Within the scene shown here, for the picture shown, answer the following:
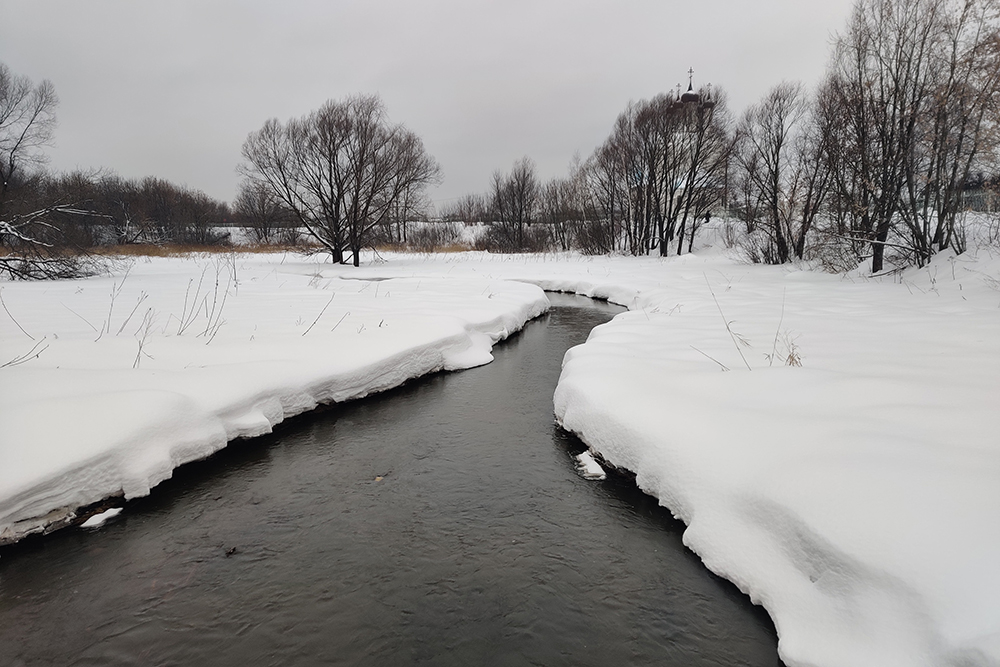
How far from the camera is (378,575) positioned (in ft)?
8.91

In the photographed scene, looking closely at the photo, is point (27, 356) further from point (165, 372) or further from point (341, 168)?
point (341, 168)

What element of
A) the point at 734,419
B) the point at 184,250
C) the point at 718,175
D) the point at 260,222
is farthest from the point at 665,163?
the point at 260,222

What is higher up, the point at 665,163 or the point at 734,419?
the point at 665,163

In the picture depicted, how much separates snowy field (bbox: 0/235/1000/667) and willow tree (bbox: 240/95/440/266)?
15.5 m

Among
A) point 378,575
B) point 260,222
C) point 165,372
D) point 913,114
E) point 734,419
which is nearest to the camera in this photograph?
point 378,575

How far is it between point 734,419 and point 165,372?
16.7ft

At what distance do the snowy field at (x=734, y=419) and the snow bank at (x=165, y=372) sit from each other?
0.06 ft

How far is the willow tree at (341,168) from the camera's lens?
21.6 meters

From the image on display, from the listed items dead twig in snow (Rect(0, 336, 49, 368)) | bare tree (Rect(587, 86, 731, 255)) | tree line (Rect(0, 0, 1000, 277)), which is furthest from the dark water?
bare tree (Rect(587, 86, 731, 255))

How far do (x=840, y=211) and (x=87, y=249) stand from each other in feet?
74.7

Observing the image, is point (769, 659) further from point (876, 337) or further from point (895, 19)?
point (895, 19)

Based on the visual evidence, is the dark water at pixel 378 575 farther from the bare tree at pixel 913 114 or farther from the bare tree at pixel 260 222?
the bare tree at pixel 260 222

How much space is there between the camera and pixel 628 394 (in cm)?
434

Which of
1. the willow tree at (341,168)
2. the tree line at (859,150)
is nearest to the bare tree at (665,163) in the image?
the tree line at (859,150)
